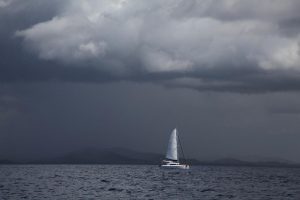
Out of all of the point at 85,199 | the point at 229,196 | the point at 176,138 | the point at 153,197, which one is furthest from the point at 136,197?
the point at 176,138

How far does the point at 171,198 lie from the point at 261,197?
14.7 metres

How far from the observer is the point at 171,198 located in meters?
80.4

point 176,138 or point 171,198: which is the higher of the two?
point 176,138

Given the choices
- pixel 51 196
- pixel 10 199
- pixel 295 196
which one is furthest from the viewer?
pixel 295 196

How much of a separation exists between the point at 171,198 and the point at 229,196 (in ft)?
33.3

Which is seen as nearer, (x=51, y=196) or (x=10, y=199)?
A: (x=10, y=199)

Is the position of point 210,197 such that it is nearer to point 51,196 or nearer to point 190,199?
point 190,199

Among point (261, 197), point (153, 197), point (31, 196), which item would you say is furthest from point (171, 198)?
point (31, 196)

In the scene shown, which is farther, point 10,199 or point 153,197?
point 153,197

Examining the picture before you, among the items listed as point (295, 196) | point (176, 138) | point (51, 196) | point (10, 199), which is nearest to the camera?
point (10, 199)

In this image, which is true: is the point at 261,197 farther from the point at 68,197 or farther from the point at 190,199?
the point at 68,197

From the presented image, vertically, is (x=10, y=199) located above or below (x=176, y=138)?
below

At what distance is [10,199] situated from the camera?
246ft

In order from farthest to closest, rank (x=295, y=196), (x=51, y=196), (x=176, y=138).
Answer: (x=176, y=138)
(x=295, y=196)
(x=51, y=196)
